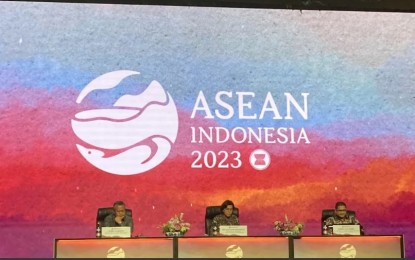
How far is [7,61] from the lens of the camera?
6.75 meters

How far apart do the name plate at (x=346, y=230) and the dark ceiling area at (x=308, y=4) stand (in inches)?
105

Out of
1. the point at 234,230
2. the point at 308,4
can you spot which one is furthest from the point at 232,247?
the point at 308,4

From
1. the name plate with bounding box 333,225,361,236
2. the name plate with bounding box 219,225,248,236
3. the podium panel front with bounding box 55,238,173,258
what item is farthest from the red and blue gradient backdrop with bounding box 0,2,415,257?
the podium panel front with bounding box 55,238,173,258

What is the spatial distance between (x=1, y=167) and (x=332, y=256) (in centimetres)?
323

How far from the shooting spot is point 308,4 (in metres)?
7.15

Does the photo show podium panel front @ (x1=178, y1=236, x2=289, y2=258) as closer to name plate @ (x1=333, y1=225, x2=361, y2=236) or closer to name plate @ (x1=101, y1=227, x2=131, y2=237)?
name plate @ (x1=101, y1=227, x2=131, y2=237)

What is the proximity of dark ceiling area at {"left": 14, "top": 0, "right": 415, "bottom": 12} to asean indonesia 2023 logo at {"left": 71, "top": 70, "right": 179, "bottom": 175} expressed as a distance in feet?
2.41

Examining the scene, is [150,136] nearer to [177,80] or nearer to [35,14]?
[177,80]

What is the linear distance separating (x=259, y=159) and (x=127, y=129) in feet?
3.94

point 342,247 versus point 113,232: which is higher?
point 113,232

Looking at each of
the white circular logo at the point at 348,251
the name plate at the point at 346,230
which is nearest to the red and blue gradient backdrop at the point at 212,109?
the name plate at the point at 346,230

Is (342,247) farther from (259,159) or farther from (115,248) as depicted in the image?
(259,159)

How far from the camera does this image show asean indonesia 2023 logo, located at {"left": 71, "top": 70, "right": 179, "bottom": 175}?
6.79 metres

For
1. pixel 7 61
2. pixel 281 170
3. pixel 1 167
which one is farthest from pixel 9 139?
pixel 281 170
